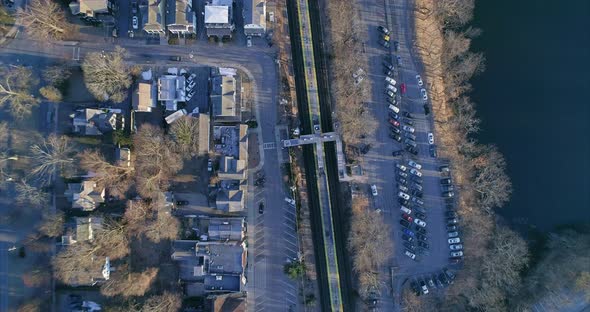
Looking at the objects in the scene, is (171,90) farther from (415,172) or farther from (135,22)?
(415,172)

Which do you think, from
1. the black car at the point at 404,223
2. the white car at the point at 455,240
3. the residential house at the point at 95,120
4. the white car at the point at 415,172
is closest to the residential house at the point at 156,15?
the residential house at the point at 95,120

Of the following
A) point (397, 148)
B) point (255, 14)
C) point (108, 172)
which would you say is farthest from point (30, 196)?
point (397, 148)

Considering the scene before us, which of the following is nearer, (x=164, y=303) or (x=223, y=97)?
(x=164, y=303)

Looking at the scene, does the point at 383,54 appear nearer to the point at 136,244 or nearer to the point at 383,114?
the point at 383,114

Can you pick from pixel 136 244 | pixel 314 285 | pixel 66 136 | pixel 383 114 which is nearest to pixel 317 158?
pixel 383 114

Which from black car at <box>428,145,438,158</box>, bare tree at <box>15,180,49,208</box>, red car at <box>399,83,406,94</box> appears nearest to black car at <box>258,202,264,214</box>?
black car at <box>428,145,438,158</box>
